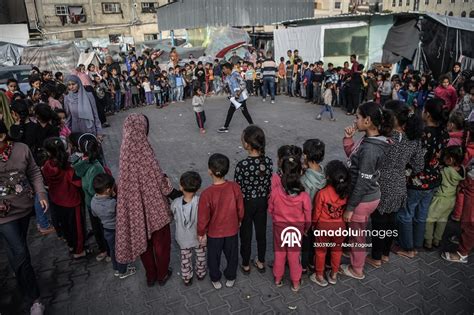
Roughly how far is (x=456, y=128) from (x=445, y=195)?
875mm

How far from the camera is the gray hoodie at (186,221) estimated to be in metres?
3.22

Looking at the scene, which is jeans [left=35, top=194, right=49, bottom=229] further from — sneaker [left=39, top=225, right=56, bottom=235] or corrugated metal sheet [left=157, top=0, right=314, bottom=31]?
corrugated metal sheet [left=157, top=0, right=314, bottom=31]

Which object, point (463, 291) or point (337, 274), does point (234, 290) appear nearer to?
point (337, 274)

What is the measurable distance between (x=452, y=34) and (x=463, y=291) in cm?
1116

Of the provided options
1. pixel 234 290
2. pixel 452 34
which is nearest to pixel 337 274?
pixel 234 290

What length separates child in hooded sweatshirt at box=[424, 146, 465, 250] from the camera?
3.57 m

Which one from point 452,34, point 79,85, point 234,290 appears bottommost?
point 234,290

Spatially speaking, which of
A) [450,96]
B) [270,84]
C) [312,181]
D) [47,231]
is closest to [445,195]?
[312,181]

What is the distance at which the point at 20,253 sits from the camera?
3039mm

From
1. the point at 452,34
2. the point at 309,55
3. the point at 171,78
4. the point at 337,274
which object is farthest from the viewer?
the point at 309,55

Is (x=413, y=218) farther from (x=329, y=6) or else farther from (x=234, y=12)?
(x=329, y=6)

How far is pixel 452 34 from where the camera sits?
11.5 m

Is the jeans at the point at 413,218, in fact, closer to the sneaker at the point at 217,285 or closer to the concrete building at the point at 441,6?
the sneaker at the point at 217,285

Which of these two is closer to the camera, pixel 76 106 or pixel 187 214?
pixel 187 214
